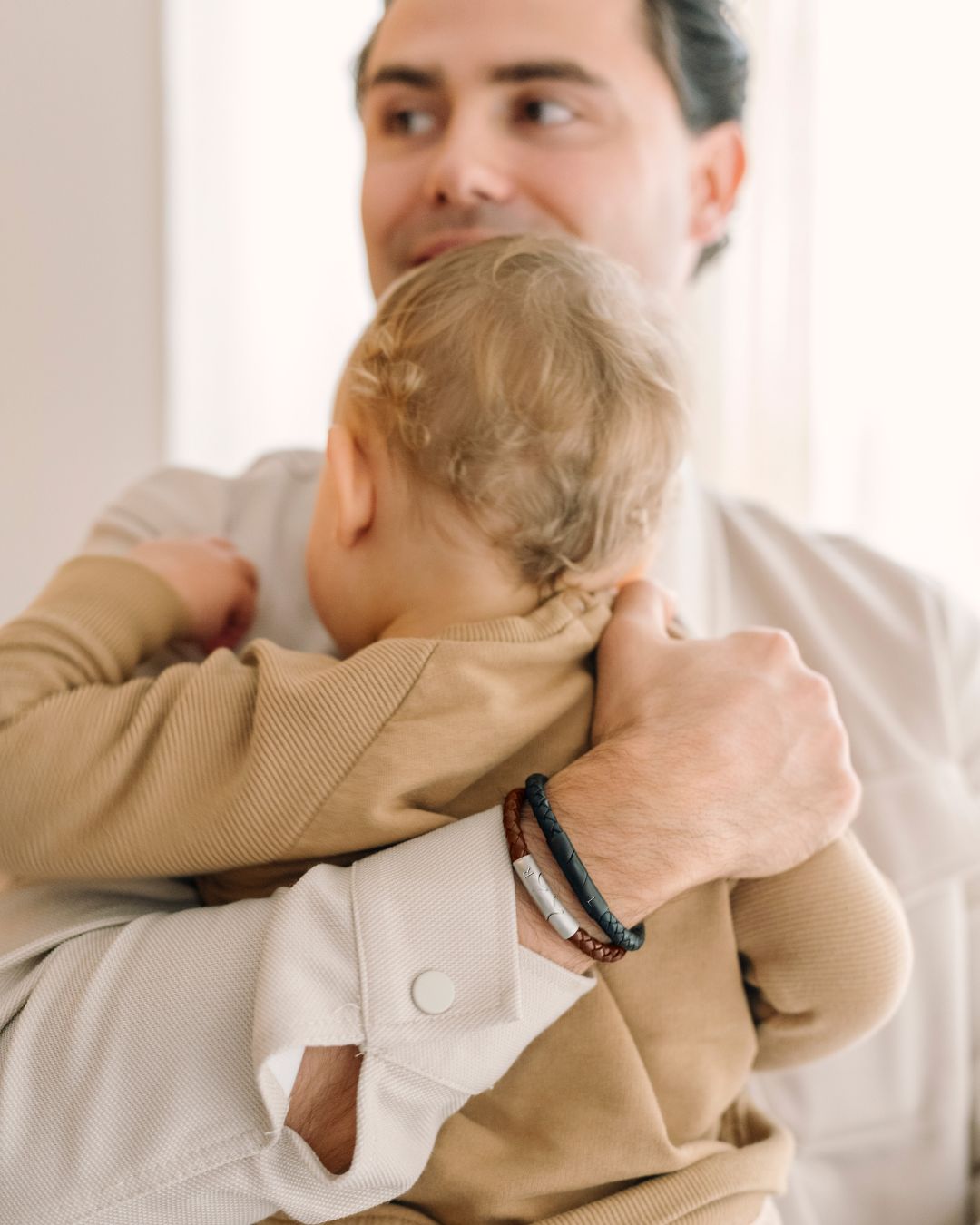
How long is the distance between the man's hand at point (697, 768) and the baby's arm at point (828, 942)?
4 cm

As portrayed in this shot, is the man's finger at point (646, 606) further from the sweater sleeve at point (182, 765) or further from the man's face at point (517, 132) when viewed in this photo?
the man's face at point (517, 132)

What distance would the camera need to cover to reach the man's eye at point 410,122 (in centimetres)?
154

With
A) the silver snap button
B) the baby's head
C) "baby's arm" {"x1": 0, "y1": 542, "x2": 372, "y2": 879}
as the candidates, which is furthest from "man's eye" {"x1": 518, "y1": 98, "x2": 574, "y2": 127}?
the silver snap button

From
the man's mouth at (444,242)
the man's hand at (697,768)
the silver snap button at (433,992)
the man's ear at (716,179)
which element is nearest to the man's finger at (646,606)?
the man's hand at (697,768)

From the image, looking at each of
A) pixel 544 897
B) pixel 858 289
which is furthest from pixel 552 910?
pixel 858 289

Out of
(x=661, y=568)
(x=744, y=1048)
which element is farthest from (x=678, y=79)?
(x=744, y=1048)

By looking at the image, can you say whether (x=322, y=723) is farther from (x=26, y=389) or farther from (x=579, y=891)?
(x=26, y=389)

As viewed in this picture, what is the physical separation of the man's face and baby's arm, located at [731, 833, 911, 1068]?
2.77 ft

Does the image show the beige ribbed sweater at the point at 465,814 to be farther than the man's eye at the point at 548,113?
No

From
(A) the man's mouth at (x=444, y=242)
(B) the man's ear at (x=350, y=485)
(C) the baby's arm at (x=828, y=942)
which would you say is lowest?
(C) the baby's arm at (x=828, y=942)

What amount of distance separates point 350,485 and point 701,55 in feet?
3.28

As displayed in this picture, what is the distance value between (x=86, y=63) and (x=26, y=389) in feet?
2.11

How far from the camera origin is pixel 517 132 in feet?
4.86

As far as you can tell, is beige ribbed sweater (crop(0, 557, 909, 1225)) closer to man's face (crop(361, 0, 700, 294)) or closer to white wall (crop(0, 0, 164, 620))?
man's face (crop(361, 0, 700, 294))
